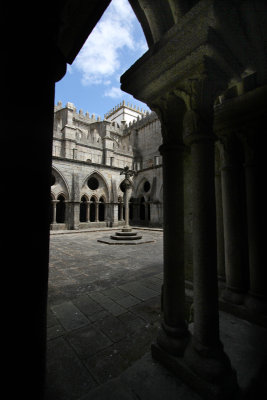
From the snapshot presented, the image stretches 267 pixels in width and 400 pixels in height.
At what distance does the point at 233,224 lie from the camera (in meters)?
2.40

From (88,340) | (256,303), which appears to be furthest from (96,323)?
(256,303)

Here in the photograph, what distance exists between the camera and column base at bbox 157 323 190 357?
1554 millimetres

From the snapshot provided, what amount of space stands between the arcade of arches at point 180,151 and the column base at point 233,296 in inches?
0.5

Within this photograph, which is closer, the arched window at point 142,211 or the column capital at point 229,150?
the column capital at point 229,150

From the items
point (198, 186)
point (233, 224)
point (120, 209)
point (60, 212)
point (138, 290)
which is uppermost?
point (198, 186)

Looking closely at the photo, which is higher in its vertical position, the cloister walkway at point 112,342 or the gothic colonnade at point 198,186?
the gothic colonnade at point 198,186

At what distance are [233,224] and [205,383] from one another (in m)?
1.66

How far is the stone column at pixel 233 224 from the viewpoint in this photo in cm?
239

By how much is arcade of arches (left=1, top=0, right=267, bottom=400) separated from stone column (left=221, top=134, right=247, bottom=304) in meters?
0.01

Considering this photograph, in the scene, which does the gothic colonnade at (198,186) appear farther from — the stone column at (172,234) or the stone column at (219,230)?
the stone column at (219,230)

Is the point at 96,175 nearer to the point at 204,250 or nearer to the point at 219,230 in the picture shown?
the point at 219,230

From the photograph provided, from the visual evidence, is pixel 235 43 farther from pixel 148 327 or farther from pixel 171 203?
pixel 148 327

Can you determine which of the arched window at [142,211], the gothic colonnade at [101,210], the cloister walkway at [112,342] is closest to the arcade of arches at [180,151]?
the cloister walkway at [112,342]

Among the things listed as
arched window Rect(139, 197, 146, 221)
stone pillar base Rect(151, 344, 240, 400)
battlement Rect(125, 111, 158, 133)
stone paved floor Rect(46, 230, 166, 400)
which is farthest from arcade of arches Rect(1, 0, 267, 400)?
battlement Rect(125, 111, 158, 133)
